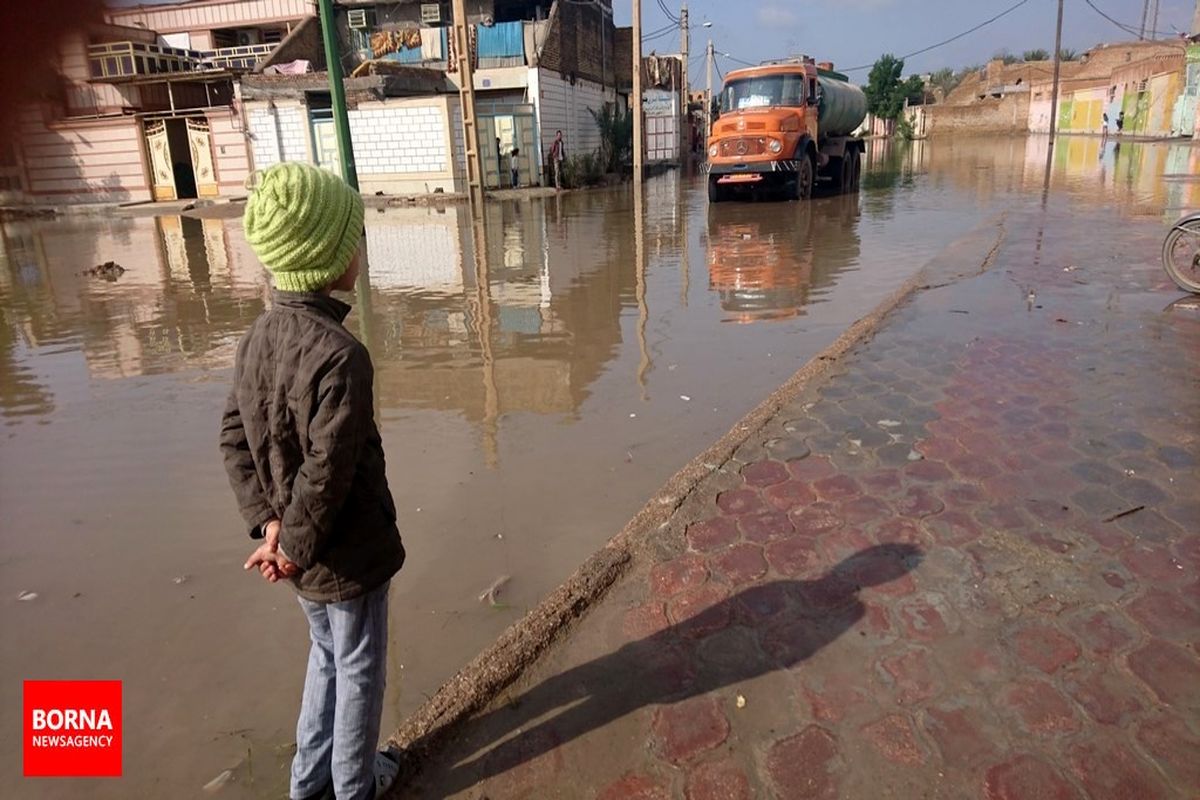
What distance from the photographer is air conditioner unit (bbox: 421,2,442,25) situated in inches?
985

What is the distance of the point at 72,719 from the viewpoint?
8.88ft

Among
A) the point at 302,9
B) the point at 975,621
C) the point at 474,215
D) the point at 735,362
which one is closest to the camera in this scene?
the point at 975,621

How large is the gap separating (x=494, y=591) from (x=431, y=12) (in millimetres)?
25827

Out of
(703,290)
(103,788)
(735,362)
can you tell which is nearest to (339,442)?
(103,788)

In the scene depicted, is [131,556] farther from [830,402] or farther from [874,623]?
[830,402]

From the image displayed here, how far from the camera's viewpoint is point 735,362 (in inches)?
245

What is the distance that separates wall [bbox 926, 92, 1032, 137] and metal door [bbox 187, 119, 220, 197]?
180 feet

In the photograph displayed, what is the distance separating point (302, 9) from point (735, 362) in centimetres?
2066

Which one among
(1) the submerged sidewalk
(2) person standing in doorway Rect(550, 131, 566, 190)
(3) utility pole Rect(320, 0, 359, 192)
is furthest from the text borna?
(2) person standing in doorway Rect(550, 131, 566, 190)

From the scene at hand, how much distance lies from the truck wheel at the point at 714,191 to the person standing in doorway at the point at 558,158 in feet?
20.9

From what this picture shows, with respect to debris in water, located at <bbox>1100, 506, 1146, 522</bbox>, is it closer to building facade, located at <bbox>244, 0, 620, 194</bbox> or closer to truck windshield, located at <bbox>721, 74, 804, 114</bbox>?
truck windshield, located at <bbox>721, 74, 804, 114</bbox>

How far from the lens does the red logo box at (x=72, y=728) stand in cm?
246

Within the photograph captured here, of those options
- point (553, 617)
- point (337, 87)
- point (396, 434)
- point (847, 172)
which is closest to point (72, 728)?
point (553, 617)

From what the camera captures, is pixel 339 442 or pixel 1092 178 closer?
pixel 339 442
